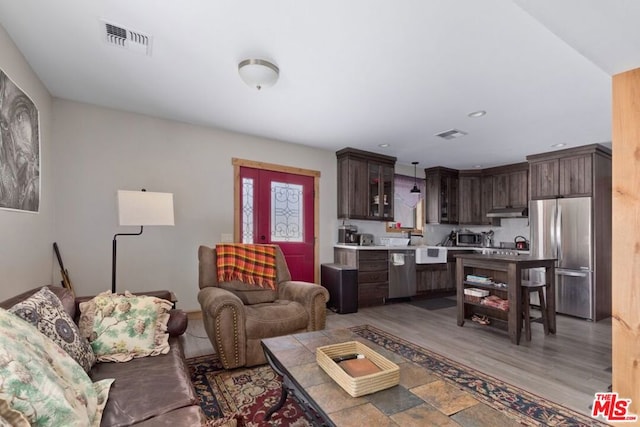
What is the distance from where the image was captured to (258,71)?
2.29 m

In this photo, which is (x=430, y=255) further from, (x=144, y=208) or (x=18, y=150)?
(x=18, y=150)

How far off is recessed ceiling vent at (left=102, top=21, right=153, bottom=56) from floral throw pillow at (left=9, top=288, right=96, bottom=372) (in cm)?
164

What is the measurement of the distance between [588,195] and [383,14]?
4066 mm

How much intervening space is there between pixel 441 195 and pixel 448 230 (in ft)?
2.92

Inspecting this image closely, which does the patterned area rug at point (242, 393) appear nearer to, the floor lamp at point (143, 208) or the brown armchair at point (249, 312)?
the brown armchair at point (249, 312)

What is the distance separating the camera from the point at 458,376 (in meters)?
2.38

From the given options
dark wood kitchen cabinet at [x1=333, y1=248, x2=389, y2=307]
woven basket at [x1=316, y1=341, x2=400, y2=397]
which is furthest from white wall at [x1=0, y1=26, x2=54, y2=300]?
dark wood kitchen cabinet at [x1=333, y1=248, x2=389, y2=307]

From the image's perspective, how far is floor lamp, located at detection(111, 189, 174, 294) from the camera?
8.57ft

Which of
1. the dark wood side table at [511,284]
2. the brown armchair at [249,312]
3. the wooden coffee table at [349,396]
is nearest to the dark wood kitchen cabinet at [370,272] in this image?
the dark wood side table at [511,284]

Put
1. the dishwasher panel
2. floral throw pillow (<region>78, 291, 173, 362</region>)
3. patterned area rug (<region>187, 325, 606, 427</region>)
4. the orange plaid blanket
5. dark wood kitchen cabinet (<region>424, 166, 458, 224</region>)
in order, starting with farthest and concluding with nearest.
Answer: dark wood kitchen cabinet (<region>424, 166, 458, 224</region>) < the dishwasher panel < the orange plaid blanket < patterned area rug (<region>187, 325, 606, 427</region>) < floral throw pillow (<region>78, 291, 173, 362</region>)

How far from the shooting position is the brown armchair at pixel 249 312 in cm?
231

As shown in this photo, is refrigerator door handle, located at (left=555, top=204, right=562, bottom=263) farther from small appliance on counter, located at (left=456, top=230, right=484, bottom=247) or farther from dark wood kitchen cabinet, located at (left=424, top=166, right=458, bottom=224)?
dark wood kitchen cabinet, located at (left=424, top=166, right=458, bottom=224)

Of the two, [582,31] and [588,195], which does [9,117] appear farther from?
[588,195]

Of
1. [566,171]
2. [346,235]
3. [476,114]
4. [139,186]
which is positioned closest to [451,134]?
[476,114]
